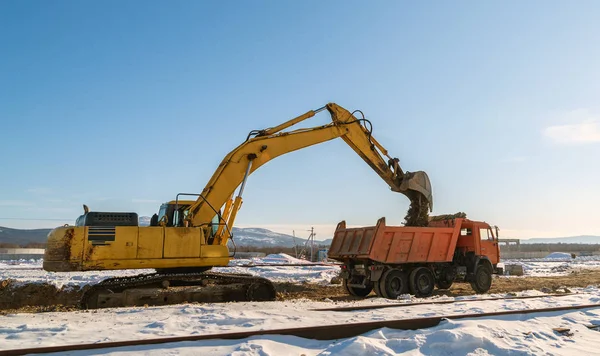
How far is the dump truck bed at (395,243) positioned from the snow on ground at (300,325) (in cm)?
379

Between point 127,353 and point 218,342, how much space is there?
116cm

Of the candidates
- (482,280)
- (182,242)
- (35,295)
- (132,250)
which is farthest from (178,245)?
(482,280)

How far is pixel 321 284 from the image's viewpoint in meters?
18.9

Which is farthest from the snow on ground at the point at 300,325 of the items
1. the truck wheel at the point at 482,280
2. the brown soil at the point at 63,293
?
the truck wheel at the point at 482,280

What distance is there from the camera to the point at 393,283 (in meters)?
14.5

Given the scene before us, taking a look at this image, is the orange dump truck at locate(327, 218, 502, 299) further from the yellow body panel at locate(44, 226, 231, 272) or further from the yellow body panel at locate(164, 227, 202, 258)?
the yellow body panel at locate(164, 227, 202, 258)

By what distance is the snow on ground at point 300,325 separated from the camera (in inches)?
251

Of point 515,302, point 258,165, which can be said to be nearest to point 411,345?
point 515,302

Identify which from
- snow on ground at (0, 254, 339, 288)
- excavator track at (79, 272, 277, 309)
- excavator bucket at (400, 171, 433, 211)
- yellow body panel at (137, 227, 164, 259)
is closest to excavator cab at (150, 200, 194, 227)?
yellow body panel at (137, 227, 164, 259)

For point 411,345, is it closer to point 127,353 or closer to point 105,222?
point 127,353

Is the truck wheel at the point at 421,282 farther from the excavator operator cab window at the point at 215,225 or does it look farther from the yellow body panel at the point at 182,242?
the yellow body panel at the point at 182,242

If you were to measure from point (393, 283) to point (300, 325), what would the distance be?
284 inches

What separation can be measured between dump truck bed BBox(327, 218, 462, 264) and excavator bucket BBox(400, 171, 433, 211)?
4.22 feet

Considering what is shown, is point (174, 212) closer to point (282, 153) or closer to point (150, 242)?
point (150, 242)
